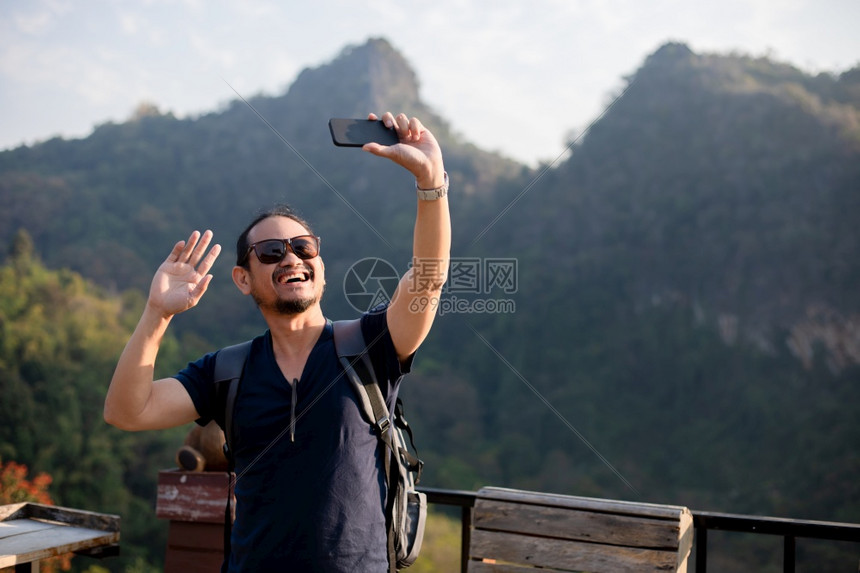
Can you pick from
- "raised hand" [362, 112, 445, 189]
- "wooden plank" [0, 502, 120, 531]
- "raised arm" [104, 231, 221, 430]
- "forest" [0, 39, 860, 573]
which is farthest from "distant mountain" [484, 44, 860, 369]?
"raised arm" [104, 231, 221, 430]

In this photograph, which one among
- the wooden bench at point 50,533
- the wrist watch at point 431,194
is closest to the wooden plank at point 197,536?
the wooden bench at point 50,533

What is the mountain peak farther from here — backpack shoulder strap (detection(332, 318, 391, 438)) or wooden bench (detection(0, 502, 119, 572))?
backpack shoulder strap (detection(332, 318, 391, 438))

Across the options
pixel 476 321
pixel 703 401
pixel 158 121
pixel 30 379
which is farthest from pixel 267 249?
pixel 158 121

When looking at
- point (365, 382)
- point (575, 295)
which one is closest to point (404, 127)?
point (365, 382)

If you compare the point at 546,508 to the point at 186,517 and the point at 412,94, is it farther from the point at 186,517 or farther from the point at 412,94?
the point at 412,94

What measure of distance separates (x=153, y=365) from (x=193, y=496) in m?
1.32

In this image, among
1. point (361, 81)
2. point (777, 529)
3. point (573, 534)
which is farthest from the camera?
point (361, 81)

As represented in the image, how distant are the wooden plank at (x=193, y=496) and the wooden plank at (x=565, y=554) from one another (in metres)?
0.96

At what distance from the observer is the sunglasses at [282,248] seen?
5.99 feet

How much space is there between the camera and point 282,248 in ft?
6.01

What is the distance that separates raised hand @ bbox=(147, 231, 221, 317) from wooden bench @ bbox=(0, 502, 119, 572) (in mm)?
1224

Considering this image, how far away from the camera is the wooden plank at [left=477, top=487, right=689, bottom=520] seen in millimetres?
2510

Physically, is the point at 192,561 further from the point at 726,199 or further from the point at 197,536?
the point at 726,199

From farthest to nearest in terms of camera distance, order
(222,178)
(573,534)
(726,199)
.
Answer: (222,178) → (726,199) → (573,534)
